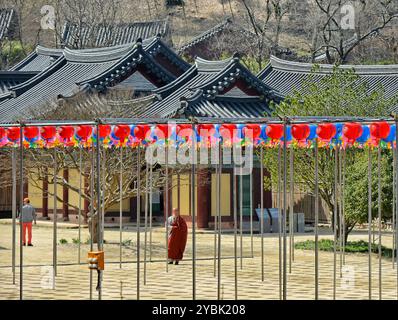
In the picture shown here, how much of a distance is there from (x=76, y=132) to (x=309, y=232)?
19494 mm

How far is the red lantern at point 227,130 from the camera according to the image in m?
17.0

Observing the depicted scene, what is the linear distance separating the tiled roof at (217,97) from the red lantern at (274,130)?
63.6ft

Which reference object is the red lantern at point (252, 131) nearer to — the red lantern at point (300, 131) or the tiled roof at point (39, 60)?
the red lantern at point (300, 131)

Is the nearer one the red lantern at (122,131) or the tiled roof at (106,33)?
the red lantern at (122,131)

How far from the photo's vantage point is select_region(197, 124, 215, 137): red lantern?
56.0 feet

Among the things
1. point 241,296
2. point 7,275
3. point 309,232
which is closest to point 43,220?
point 309,232

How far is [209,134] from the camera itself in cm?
1712

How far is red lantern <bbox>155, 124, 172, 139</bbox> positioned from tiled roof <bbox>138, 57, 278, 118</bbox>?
19.1 metres

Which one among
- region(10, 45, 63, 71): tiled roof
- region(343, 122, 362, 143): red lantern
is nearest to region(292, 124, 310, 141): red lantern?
region(343, 122, 362, 143): red lantern

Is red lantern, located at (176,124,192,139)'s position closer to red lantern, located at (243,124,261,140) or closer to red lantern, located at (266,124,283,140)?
red lantern, located at (243,124,261,140)

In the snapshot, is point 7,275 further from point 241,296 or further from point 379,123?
point 379,123

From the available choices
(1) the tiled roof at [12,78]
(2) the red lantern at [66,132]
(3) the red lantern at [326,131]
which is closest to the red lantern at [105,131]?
(2) the red lantern at [66,132]

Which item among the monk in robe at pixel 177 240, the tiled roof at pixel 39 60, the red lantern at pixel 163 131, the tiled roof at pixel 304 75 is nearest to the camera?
the red lantern at pixel 163 131

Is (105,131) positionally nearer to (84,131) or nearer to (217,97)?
(84,131)
